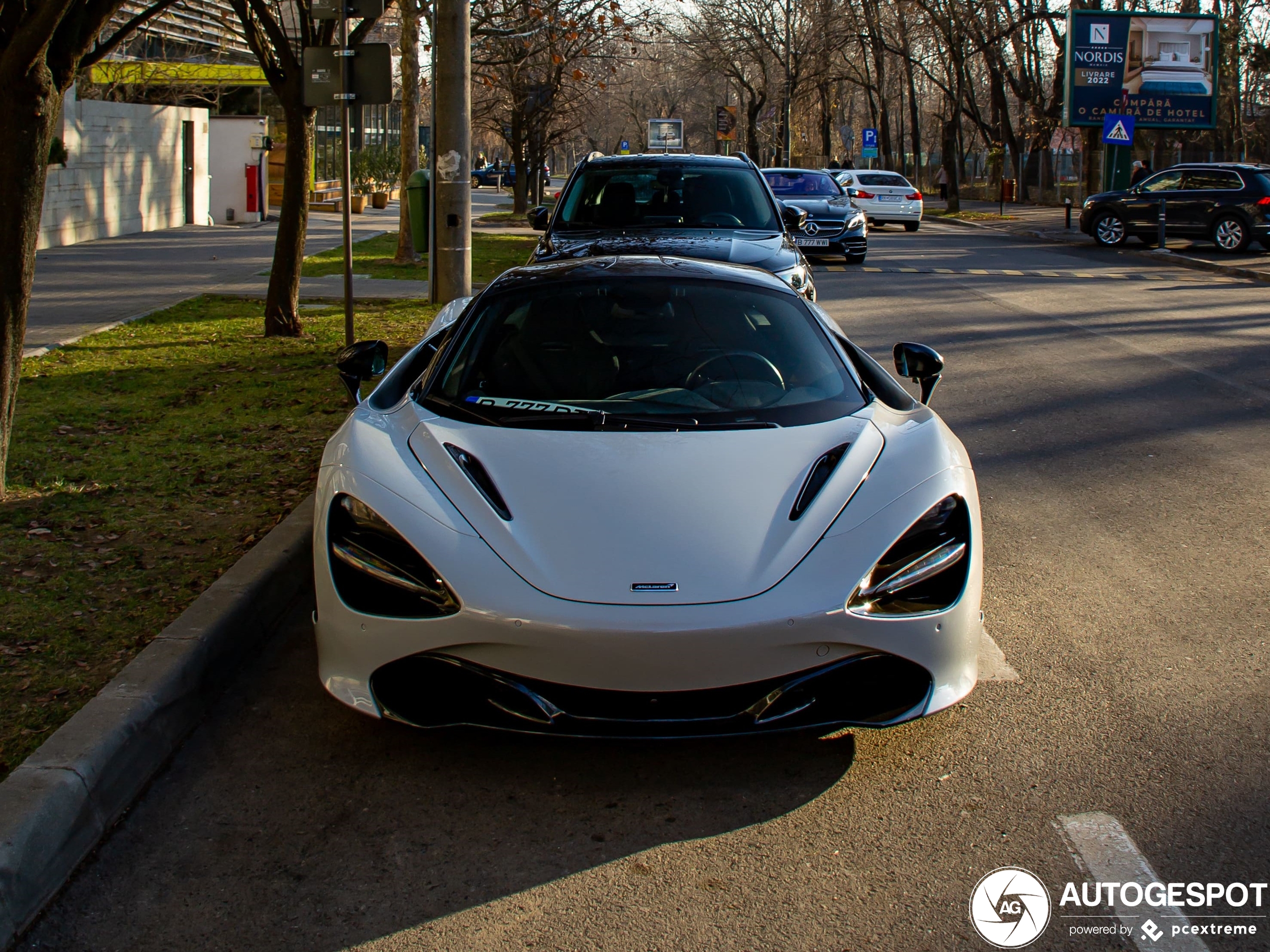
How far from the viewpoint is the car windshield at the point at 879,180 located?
1326 inches

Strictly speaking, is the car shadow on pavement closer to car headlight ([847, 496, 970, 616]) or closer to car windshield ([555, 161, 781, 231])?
car headlight ([847, 496, 970, 616])

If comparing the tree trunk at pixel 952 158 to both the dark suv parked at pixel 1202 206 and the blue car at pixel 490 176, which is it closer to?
the dark suv parked at pixel 1202 206

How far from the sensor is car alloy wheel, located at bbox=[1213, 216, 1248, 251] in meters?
23.9

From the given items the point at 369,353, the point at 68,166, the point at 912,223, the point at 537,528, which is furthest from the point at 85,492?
the point at 912,223

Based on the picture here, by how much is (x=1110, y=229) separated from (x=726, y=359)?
80.3ft

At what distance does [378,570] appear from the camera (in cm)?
361

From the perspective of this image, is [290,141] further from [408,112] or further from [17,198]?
[408,112]

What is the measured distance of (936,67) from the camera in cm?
7750

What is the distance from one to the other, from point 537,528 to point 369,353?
6.28 ft

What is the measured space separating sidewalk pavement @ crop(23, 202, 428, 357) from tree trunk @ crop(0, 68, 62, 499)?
157 inches

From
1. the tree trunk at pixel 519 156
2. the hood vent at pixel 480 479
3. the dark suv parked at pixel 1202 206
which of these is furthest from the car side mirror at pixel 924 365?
the tree trunk at pixel 519 156

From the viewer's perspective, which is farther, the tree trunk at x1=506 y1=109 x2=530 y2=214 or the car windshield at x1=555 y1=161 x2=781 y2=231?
the tree trunk at x1=506 y1=109 x2=530 y2=214

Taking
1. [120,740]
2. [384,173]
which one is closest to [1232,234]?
[120,740]

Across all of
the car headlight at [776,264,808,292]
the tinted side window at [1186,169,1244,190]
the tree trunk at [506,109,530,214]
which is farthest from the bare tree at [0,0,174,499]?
the tree trunk at [506,109,530,214]
